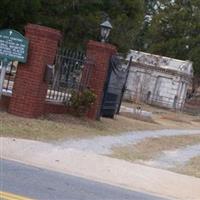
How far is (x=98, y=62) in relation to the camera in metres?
20.1

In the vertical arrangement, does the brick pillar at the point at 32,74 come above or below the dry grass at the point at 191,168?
above

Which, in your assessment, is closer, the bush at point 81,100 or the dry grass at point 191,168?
the dry grass at point 191,168

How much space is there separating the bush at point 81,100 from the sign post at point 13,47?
2950 millimetres

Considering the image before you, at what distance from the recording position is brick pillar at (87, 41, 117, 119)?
1998cm

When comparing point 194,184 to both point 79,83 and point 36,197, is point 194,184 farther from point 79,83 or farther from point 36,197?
point 79,83

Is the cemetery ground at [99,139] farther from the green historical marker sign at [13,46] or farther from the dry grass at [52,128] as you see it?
the green historical marker sign at [13,46]

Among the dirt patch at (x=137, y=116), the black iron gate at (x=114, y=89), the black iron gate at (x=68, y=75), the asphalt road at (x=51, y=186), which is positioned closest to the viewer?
the asphalt road at (x=51, y=186)

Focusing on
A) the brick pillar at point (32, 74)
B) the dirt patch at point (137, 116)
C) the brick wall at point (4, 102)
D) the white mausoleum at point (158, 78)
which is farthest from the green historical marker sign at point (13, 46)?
the white mausoleum at point (158, 78)

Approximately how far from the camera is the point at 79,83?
19.8 meters

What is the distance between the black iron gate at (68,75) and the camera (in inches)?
732

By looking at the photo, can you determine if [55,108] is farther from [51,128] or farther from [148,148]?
[148,148]

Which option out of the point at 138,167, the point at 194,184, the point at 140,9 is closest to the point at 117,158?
the point at 138,167

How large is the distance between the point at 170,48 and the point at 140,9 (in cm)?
3347

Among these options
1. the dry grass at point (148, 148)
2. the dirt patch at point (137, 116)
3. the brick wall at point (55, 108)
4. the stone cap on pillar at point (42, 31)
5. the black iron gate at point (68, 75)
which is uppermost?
the stone cap on pillar at point (42, 31)
